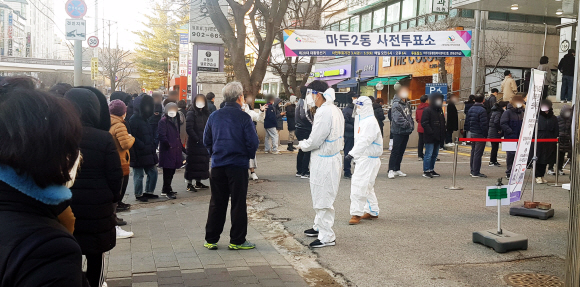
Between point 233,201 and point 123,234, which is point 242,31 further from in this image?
point 233,201

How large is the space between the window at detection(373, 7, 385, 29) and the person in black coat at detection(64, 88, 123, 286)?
1392 inches

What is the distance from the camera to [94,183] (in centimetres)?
423

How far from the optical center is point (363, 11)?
131 ft

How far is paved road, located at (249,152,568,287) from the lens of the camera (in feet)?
17.1

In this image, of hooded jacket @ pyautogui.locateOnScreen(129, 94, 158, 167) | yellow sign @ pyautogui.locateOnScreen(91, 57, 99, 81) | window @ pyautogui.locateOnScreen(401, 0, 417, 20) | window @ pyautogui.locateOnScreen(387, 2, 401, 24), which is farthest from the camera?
window @ pyautogui.locateOnScreen(387, 2, 401, 24)

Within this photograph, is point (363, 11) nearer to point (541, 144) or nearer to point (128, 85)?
point (541, 144)

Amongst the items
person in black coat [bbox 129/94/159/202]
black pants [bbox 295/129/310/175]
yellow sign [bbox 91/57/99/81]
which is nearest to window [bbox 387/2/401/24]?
yellow sign [bbox 91/57/99/81]

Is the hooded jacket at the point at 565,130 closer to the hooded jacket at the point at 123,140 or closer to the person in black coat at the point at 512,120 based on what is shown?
the person in black coat at the point at 512,120

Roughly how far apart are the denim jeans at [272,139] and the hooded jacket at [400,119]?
541 cm

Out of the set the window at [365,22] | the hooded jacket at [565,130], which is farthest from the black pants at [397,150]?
the window at [365,22]

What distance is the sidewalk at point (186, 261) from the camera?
492 centimetres

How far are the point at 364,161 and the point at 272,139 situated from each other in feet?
32.3

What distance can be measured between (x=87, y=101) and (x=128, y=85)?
99270 mm

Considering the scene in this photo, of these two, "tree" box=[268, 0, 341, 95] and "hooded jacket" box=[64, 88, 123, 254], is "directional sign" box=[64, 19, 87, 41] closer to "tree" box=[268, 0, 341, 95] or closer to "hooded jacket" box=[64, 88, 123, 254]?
"tree" box=[268, 0, 341, 95]
